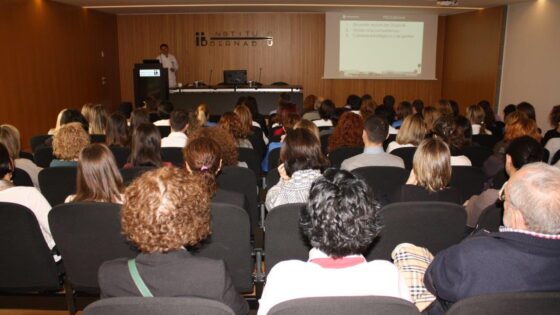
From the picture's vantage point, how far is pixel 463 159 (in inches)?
156

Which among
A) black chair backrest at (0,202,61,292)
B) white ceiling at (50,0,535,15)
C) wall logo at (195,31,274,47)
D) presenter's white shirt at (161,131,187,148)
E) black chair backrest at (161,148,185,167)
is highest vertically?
white ceiling at (50,0,535,15)

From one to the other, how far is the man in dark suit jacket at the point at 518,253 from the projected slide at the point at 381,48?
1162 centimetres

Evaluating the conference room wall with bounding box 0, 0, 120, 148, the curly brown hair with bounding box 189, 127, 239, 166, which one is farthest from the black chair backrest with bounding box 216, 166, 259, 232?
the conference room wall with bounding box 0, 0, 120, 148

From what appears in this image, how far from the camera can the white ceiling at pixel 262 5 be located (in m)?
10.3

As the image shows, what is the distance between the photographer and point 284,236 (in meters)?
2.59

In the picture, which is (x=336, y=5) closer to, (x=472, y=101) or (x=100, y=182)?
(x=472, y=101)

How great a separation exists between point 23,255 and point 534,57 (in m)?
10.3

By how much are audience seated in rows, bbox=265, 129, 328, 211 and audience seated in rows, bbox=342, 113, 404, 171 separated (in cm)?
60

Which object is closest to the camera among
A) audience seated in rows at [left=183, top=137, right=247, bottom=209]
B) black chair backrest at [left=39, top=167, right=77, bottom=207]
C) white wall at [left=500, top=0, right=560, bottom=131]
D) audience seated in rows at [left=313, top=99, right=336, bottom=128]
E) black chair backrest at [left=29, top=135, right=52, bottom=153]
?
audience seated in rows at [left=183, top=137, right=247, bottom=209]

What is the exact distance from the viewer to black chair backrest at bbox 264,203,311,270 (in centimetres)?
Answer: 250

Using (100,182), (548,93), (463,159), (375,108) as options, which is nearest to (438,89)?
(548,93)

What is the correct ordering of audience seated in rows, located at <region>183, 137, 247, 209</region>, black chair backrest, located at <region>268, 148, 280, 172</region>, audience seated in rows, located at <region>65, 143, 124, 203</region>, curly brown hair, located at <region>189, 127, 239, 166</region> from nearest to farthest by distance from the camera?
audience seated in rows, located at <region>65, 143, 124, 203</region>, audience seated in rows, located at <region>183, 137, 247, 209</region>, curly brown hair, located at <region>189, 127, 239, 166</region>, black chair backrest, located at <region>268, 148, 280, 172</region>

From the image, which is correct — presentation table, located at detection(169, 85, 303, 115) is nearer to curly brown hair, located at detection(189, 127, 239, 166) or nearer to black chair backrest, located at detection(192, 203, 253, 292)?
curly brown hair, located at detection(189, 127, 239, 166)

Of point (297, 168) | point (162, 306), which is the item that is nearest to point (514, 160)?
point (297, 168)
